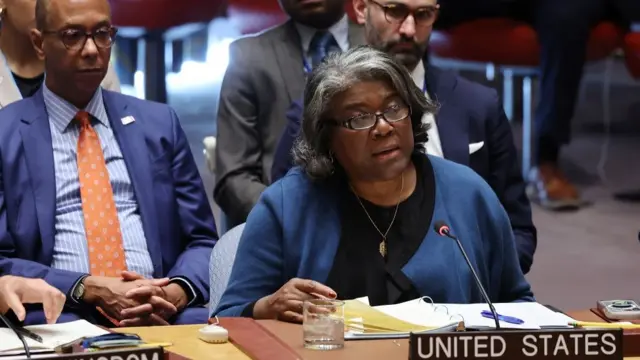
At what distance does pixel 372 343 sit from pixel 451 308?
259 mm

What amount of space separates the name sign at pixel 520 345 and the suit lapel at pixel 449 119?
1.45 meters

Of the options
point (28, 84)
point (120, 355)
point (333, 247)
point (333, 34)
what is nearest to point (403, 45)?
point (333, 34)

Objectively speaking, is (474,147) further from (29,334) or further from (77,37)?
(29,334)

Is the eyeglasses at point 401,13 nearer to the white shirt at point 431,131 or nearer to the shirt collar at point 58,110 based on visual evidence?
the white shirt at point 431,131

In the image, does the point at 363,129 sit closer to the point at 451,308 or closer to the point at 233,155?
the point at 451,308

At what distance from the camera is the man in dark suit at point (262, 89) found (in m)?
4.32

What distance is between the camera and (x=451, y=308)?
9.27ft

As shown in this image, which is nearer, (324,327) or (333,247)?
(324,327)

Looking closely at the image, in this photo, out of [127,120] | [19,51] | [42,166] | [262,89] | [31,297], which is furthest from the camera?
[262,89]

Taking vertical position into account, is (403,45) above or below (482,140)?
above

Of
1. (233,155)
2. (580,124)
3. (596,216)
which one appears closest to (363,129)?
(233,155)

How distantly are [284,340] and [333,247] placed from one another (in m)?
0.45

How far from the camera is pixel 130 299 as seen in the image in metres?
3.48

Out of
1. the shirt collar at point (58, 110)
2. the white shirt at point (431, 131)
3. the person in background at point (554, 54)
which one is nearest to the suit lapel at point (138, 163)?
the shirt collar at point (58, 110)
